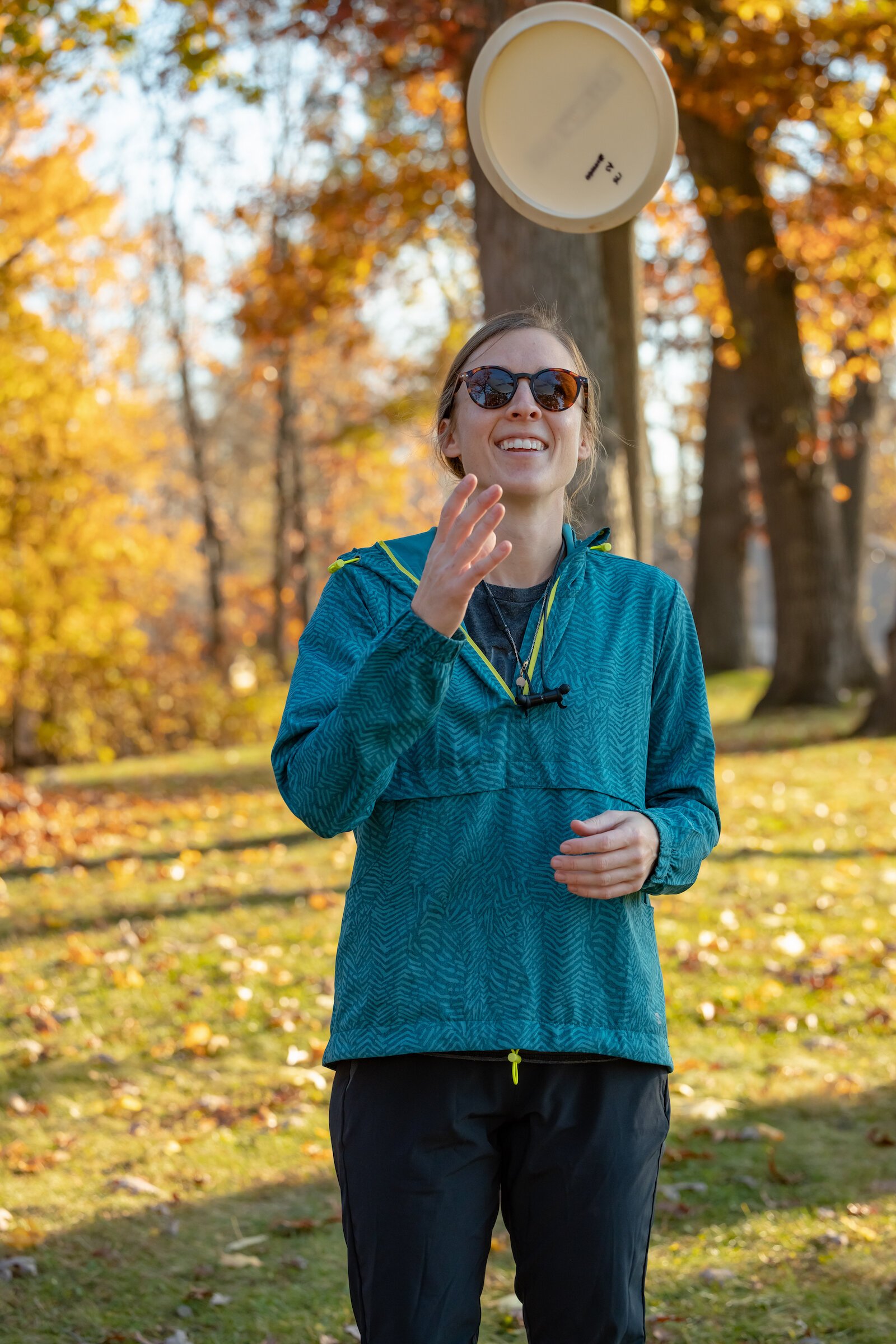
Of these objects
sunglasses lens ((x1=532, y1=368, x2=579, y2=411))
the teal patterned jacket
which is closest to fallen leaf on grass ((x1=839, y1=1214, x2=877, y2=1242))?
the teal patterned jacket

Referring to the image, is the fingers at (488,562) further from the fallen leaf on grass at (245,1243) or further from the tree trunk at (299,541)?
the tree trunk at (299,541)

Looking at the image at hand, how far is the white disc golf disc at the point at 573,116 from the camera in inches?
A: 113

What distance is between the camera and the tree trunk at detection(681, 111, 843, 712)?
13.1 m

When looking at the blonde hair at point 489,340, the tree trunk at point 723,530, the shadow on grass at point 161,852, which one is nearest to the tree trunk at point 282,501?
the tree trunk at point 723,530

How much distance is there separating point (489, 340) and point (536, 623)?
508 mm

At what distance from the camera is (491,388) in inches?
86.0

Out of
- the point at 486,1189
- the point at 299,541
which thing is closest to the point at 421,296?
the point at 299,541

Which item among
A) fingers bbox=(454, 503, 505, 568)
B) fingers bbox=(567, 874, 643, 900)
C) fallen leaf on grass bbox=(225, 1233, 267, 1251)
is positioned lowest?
fallen leaf on grass bbox=(225, 1233, 267, 1251)

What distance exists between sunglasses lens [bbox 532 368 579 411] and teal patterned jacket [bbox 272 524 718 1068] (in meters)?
→ 0.28

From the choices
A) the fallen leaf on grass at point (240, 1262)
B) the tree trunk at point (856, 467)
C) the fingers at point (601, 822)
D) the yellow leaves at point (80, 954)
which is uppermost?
the tree trunk at point (856, 467)

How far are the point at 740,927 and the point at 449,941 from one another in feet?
16.4

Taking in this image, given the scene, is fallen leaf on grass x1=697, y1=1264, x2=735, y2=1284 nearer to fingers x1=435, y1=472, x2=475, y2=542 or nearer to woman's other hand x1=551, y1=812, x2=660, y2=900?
woman's other hand x1=551, y1=812, x2=660, y2=900

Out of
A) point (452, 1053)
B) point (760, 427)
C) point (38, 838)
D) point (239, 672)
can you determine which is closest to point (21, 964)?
point (38, 838)

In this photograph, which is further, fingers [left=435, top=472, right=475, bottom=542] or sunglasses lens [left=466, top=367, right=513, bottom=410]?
sunglasses lens [left=466, top=367, right=513, bottom=410]
